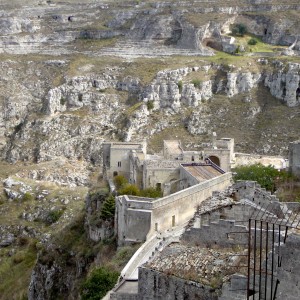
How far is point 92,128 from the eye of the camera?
240 ft

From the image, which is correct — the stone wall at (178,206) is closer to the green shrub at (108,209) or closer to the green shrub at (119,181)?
the green shrub at (108,209)

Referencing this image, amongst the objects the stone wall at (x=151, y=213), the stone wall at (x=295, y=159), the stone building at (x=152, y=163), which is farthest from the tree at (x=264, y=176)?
the stone wall at (x=151, y=213)

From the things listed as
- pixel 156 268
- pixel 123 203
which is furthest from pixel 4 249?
pixel 156 268

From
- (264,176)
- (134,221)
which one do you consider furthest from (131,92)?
(134,221)

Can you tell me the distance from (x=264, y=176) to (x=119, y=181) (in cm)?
846

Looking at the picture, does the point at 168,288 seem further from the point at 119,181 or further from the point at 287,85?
the point at 287,85

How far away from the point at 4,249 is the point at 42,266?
617 inches

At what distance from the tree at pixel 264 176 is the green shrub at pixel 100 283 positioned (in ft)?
35.9

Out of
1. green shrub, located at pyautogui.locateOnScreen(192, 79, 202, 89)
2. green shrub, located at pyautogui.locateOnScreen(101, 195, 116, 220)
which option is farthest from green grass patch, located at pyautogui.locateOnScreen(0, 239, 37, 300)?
green shrub, located at pyautogui.locateOnScreen(192, 79, 202, 89)

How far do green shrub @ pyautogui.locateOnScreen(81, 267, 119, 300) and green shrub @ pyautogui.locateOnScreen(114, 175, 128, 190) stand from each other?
1233cm

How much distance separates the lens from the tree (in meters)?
31.6

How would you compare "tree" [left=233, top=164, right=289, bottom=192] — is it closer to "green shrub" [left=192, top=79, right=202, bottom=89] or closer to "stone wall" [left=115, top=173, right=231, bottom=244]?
"stone wall" [left=115, top=173, right=231, bottom=244]

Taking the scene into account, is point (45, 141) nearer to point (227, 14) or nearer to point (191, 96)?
point (191, 96)

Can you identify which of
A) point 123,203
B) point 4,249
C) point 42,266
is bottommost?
point 4,249
